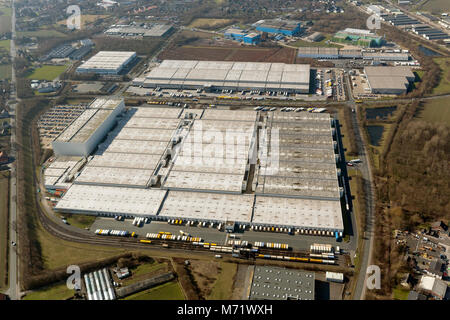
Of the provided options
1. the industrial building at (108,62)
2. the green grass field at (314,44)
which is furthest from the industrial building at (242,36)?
the industrial building at (108,62)

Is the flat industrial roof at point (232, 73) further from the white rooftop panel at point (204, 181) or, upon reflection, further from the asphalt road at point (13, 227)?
the white rooftop panel at point (204, 181)

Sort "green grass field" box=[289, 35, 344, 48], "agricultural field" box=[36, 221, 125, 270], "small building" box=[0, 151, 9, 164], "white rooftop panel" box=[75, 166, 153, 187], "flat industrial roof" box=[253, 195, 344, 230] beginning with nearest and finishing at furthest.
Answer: "agricultural field" box=[36, 221, 125, 270] < "flat industrial roof" box=[253, 195, 344, 230] < "white rooftop panel" box=[75, 166, 153, 187] < "small building" box=[0, 151, 9, 164] < "green grass field" box=[289, 35, 344, 48]

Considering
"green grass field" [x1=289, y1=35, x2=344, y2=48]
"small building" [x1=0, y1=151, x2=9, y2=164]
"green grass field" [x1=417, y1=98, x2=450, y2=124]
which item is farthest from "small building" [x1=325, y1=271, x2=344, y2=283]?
"green grass field" [x1=289, y1=35, x2=344, y2=48]

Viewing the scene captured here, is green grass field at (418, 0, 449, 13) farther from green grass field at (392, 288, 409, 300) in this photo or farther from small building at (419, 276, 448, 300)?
green grass field at (392, 288, 409, 300)

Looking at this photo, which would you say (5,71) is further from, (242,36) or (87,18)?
(242,36)

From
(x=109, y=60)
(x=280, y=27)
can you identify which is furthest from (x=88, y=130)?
(x=280, y=27)

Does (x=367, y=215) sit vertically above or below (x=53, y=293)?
above
